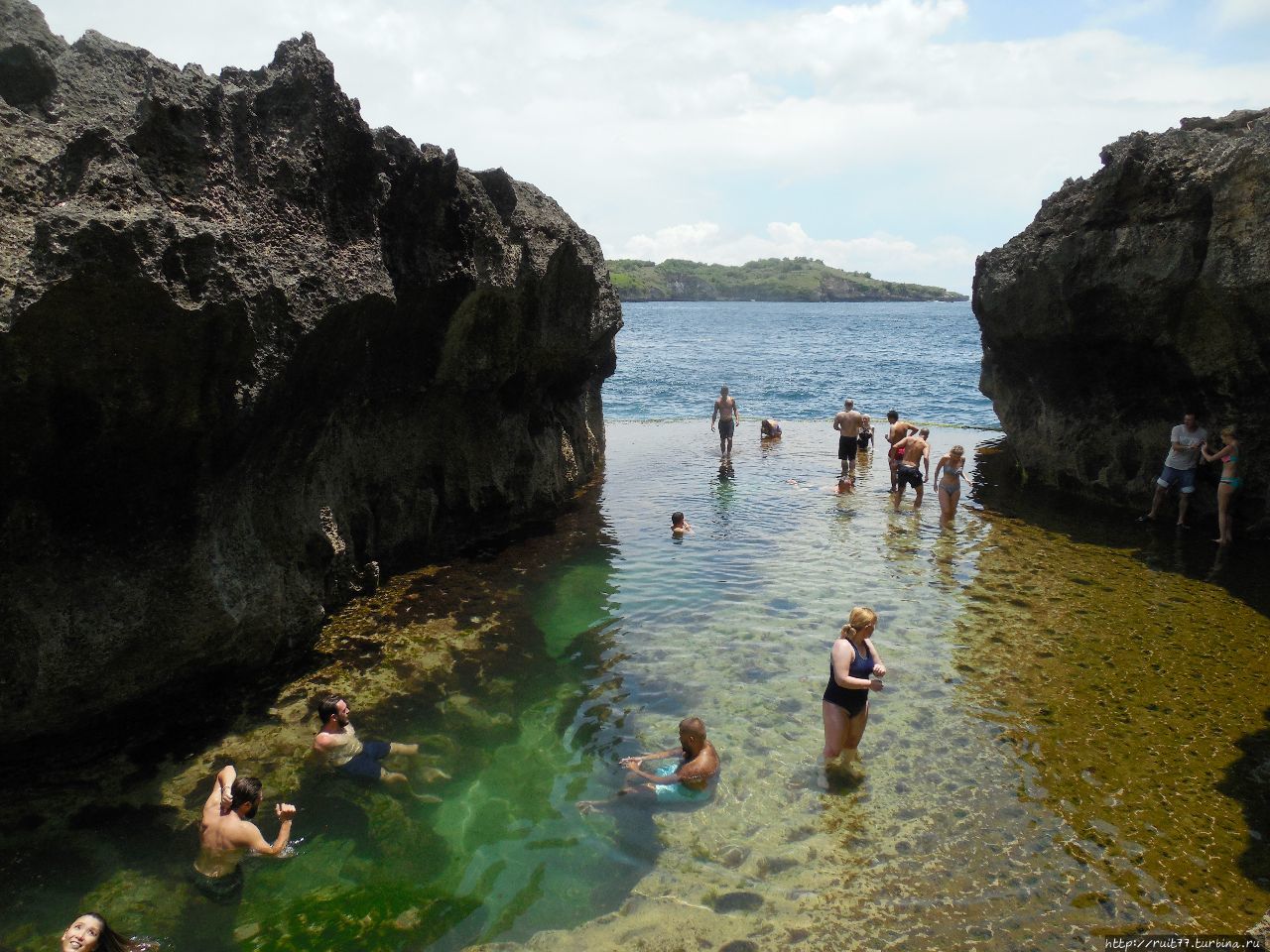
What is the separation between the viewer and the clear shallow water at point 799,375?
41438mm

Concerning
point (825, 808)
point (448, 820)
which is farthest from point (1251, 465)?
point (448, 820)

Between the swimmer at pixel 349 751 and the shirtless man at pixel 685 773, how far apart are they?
6.49ft

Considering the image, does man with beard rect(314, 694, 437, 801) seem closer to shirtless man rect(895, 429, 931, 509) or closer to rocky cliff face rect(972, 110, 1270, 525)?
shirtless man rect(895, 429, 931, 509)

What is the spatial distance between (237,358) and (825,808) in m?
7.46

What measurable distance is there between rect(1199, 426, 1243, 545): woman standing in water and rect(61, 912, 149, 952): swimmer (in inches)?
688

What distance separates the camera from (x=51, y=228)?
6734mm

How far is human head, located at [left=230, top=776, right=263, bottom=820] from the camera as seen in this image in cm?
729

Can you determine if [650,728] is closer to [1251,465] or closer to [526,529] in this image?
[526,529]

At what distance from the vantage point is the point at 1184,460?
16.0 meters

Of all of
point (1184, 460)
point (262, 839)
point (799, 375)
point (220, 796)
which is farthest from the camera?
point (799, 375)

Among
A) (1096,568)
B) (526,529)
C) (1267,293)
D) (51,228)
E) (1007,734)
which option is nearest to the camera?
(51,228)

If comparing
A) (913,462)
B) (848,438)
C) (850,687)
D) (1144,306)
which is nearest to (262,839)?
(850,687)

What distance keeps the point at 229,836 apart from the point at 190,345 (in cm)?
454

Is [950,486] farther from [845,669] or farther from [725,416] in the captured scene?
[845,669]
